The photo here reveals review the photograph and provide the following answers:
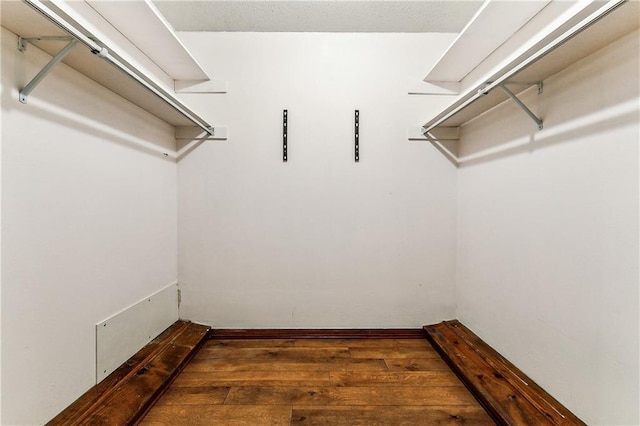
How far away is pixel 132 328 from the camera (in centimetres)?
147

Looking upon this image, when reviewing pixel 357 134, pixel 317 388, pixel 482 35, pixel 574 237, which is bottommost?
pixel 317 388

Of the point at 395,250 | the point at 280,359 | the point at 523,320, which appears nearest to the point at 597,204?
the point at 523,320

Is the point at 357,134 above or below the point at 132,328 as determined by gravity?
above

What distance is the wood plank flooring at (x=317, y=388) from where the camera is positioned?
1.17 m

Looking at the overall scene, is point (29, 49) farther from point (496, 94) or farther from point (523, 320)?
point (523, 320)

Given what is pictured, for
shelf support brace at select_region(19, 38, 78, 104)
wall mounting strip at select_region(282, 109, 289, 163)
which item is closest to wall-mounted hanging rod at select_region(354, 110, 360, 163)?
wall mounting strip at select_region(282, 109, 289, 163)

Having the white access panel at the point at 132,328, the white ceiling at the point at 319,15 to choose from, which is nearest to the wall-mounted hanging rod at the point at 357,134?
the white ceiling at the point at 319,15

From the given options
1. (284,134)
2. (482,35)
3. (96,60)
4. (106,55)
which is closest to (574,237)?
(482,35)

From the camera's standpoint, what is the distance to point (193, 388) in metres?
1.36

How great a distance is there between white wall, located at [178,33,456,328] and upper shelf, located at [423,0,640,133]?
0.71m

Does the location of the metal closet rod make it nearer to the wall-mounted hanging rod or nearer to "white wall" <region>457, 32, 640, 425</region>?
the wall-mounted hanging rod

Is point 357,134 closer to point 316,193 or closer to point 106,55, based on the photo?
point 316,193

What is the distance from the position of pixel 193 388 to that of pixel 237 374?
22 cm

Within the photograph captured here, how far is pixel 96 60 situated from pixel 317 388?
5.77 feet
